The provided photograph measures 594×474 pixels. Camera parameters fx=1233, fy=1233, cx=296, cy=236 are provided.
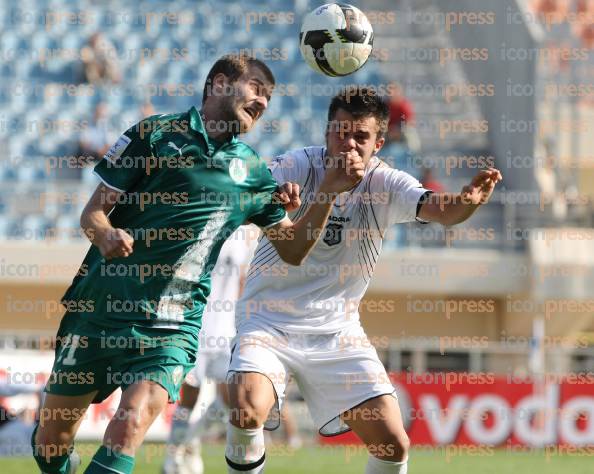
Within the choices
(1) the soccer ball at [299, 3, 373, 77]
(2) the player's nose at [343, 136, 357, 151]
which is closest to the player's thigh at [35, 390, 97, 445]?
(2) the player's nose at [343, 136, 357, 151]

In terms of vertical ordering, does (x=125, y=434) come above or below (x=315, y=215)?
below

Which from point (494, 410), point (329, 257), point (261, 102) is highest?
point (261, 102)

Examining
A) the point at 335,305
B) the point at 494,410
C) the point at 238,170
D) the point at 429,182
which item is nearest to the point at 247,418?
the point at 335,305

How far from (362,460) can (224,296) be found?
3.11m

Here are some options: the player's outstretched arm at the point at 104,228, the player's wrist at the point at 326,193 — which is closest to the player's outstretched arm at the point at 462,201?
the player's wrist at the point at 326,193

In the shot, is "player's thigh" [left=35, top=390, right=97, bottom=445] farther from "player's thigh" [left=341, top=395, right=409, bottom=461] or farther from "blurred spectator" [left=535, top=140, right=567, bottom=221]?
"blurred spectator" [left=535, top=140, right=567, bottom=221]

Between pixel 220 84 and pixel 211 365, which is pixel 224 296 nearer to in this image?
pixel 211 365

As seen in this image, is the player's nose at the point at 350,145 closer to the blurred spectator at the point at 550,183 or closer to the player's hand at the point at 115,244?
the player's hand at the point at 115,244

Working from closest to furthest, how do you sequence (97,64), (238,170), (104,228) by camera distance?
(104,228), (238,170), (97,64)

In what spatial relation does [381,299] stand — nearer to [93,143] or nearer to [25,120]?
[93,143]

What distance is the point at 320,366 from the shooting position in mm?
6492

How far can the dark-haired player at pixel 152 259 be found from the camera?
5.48m

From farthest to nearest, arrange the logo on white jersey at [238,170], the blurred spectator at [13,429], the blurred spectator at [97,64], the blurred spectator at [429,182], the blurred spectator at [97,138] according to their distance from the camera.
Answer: the blurred spectator at [97,64] → the blurred spectator at [97,138] → the blurred spectator at [429,182] → the blurred spectator at [13,429] → the logo on white jersey at [238,170]

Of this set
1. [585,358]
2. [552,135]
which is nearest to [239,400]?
[585,358]
